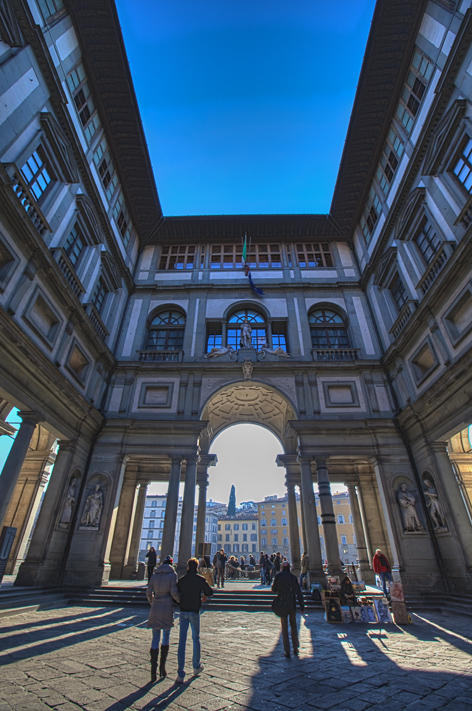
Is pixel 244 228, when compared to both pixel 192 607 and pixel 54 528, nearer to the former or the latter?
pixel 54 528

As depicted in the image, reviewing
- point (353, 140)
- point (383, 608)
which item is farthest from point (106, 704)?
point (353, 140)

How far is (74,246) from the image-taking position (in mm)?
A: 16188

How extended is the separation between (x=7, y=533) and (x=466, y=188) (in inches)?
743

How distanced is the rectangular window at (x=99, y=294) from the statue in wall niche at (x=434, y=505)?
17006 mm

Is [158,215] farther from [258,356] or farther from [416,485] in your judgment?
[416,485]

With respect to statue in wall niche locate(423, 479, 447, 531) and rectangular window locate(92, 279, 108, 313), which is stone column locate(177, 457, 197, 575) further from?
statue in wall niche locate(423, 479, 447, 531)

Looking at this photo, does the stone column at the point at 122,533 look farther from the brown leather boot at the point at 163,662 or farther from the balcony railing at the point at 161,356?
the brown leather boot at the point at 163,662

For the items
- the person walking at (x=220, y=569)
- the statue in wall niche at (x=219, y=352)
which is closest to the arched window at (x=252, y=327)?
the statue in wall niche at (x=219, y=352)

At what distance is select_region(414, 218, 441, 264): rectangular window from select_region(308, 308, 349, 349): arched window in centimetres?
634

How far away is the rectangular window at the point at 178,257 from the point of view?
24.2 metres

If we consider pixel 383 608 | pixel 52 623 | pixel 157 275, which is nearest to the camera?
pixel 52 623

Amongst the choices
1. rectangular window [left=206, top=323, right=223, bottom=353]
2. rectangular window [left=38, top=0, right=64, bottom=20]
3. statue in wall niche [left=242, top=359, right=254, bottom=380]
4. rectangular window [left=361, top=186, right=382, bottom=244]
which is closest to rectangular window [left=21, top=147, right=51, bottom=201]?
rectangular window [left=38, top=0, right=64, bottom=20]

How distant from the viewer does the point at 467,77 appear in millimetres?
12164

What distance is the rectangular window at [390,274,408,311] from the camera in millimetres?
17547
